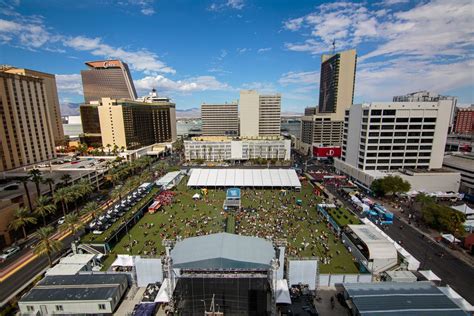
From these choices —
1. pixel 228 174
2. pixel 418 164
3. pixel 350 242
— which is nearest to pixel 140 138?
pixel 228 174

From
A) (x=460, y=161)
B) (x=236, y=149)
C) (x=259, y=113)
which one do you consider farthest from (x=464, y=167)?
(x=259, y=113)

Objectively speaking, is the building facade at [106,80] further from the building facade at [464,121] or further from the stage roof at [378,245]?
the building facade at [464,121]

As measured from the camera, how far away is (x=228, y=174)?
64.8 metres

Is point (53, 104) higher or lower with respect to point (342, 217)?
higher

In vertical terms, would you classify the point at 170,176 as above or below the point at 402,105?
below

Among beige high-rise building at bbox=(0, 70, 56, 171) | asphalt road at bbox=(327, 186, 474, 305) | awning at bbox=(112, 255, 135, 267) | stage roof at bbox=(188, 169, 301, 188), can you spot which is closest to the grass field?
awning at bbox=(112, 255, 135, 267)

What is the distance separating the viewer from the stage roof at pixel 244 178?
2361 inches

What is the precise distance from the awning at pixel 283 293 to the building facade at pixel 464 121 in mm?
168625

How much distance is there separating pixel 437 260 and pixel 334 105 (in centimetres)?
9636

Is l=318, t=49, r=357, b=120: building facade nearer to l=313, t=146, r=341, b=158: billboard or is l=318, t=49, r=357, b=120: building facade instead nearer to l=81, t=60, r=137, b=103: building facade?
l=313, t=146, r=341, b=158: billboard

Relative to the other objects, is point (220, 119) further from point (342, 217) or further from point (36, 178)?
point (342, 217)

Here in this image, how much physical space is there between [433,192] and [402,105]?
22206 millimetres

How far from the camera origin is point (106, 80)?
153000 mm

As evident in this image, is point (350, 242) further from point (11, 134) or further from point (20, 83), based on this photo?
point (20, 83)
